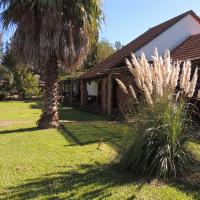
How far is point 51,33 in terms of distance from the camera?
584 inches

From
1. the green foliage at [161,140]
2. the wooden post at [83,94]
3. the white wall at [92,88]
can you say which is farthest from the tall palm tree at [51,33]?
the white wall at [92,88]

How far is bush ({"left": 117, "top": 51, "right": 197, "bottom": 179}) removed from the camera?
6672 millimetres

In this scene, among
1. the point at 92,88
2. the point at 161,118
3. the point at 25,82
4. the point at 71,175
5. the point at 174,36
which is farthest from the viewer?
the point at 25,82

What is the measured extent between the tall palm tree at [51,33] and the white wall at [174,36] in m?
7.65

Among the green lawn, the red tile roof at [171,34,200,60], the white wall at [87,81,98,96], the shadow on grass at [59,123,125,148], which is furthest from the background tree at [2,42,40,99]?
the green lawn

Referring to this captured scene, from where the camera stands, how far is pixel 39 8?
48.5 ft

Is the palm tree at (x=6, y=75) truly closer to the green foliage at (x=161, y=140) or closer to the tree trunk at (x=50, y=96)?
the tree trunk at (x=50, y=96)

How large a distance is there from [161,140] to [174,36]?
17.2 meters

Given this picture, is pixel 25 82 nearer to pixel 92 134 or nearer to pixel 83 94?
pixel 83 94

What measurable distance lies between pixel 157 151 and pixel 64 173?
2011mm

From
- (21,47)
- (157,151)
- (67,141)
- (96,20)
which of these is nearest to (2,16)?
(21,47)

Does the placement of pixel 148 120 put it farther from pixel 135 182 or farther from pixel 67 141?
pixel 67 141

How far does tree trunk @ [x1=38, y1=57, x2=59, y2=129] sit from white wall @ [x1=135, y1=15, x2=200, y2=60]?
8.16 metres

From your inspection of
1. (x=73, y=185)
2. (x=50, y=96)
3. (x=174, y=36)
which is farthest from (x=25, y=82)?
(x=73, y=185)
